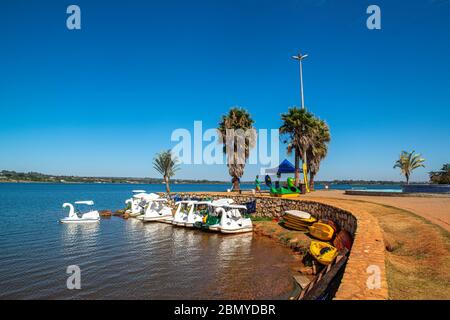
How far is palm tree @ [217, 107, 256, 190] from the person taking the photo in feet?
134

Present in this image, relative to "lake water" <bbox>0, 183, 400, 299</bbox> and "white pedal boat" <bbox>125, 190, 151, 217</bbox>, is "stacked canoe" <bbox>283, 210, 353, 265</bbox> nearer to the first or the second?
"lake water" <bbox>0, 183, 400, 299</bbox>

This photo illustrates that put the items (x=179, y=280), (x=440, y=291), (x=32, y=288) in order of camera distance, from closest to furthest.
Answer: (x=440, y=291), (x=32, y=288), (x=179, y=280)

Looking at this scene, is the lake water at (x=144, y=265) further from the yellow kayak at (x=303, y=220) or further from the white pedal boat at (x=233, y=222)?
the yellow kayak at (x=303, y=220)

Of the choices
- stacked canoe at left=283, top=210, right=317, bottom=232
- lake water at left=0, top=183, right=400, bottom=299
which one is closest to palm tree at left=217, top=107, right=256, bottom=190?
lake water at left=0, top=183, right=400, bottom=299

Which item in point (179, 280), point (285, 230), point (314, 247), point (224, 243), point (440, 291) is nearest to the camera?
point (440, 291)

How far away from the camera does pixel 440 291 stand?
5.57 m

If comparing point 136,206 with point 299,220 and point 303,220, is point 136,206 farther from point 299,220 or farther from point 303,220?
point 303,220

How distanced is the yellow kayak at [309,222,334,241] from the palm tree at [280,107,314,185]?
16.2 meters

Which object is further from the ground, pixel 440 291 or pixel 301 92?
pixel 301 92

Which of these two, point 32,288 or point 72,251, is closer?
point 32,288

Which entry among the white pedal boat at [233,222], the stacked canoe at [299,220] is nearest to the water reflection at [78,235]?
the white pedal boat at [233,222]
